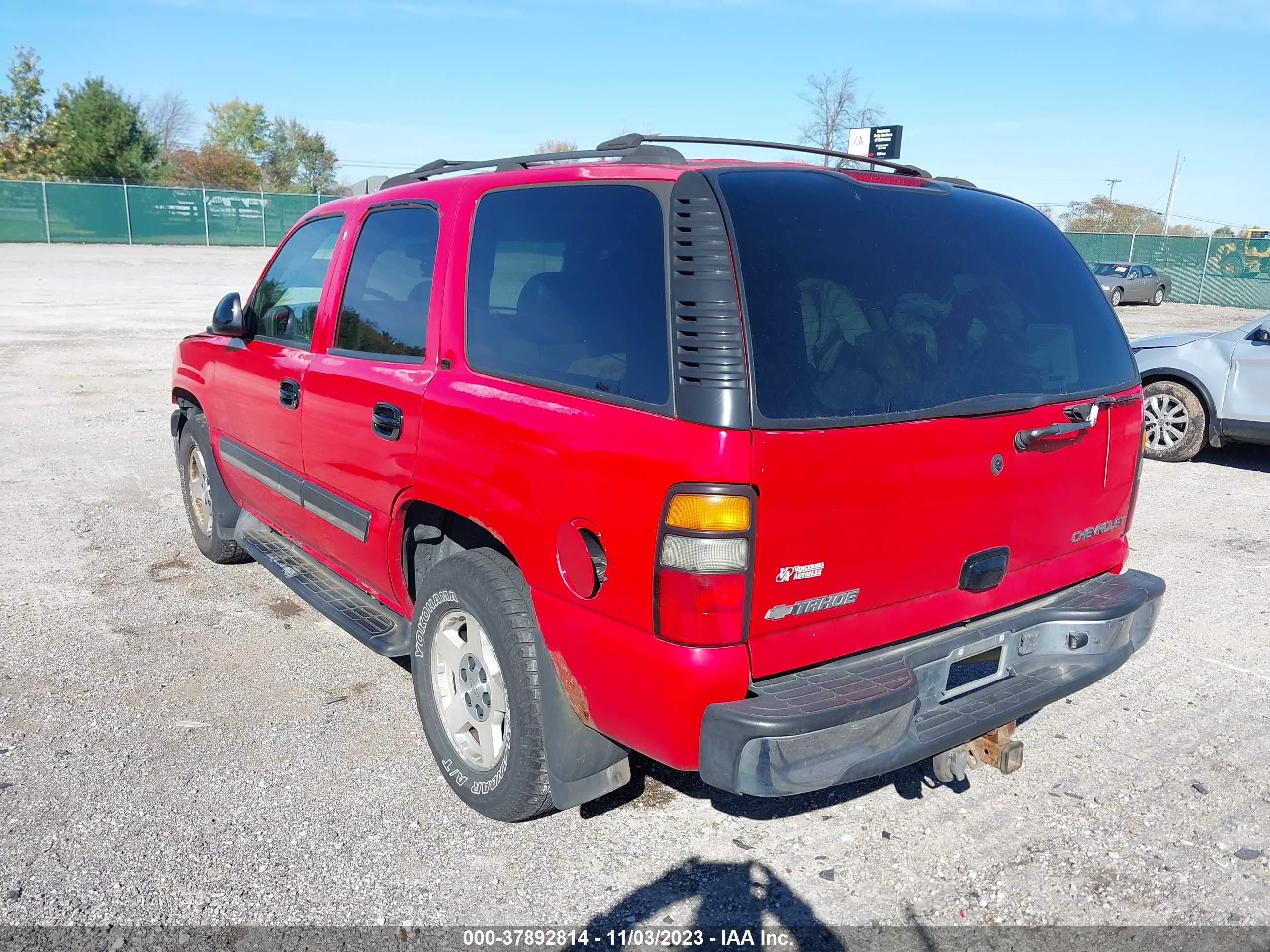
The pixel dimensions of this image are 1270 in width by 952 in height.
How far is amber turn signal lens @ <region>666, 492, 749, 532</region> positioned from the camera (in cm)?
227

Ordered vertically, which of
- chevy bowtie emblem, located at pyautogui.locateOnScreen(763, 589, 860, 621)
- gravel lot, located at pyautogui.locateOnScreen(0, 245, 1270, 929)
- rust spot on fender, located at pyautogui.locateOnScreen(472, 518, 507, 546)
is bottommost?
gravel lot, located at pyautogui.locateOnScreen(0, 245, 1270, 929)

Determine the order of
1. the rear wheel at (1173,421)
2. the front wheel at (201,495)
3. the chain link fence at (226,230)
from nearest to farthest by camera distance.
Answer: the front wheel at (201,495)
the rear wheel at (1173,421)
the chain link fence at (226,230)

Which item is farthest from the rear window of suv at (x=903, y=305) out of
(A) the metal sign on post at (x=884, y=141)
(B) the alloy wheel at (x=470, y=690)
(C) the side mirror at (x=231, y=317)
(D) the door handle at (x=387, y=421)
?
(A) the metal sign on post at (x=884, y=141)

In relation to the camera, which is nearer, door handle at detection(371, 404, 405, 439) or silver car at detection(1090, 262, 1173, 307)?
door handle at detection(371, 404, 405, 439)

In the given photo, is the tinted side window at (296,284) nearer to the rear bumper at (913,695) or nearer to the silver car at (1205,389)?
the rear bumper at (913,695)

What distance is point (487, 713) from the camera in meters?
3.07

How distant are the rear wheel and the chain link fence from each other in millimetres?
28540

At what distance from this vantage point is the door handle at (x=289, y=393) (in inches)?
159

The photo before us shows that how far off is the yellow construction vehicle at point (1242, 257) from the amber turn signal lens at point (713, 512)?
3739 cm

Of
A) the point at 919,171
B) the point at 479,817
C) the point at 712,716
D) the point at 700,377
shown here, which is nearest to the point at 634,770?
the point at 479,817

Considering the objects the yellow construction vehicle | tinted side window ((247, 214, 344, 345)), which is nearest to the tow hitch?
tinted side window ((247, 214, 344, 345))

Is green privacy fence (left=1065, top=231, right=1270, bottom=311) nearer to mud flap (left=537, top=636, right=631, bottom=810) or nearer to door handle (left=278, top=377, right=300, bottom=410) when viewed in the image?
door handle (left=278, top=377, right=300, bottom=410)

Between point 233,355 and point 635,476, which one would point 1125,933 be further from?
point 233,355

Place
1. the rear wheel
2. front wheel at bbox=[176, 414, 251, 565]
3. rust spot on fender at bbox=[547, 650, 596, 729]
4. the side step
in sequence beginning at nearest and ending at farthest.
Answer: rust spot on fender at bbox=[547, 650, 596, 729] → the side step → front wheel at bbox=[176, 414, 251, 565] → the rear wheel
